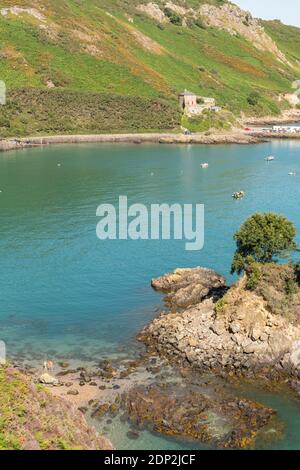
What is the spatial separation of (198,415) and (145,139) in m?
151

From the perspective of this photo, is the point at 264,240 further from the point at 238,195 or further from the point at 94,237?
the point at 238,195

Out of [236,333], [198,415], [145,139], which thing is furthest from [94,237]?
[145,139]

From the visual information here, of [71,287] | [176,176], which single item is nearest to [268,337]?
[71,287]

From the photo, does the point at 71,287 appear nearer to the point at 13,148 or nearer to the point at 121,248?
the point at 121,248

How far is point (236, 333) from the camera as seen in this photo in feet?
156

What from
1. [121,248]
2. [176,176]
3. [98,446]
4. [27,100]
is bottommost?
[98,446]

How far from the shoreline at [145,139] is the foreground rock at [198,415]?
13513cm

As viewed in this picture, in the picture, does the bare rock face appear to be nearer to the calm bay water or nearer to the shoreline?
the calm bay water

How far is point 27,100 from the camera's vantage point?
186 metres

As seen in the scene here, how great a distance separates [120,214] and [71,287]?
32016mm

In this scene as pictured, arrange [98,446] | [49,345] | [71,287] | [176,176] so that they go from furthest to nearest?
1. [176,176]
2. [71,287]
3. [49,345]
4. [98,446]

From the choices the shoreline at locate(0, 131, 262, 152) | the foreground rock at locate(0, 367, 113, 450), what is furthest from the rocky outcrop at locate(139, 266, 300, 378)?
the shoreline at locate(0, 131, 262, 152)

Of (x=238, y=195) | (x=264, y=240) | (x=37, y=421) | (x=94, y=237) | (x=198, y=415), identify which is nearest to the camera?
(x=37, y=421)

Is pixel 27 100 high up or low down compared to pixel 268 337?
up
